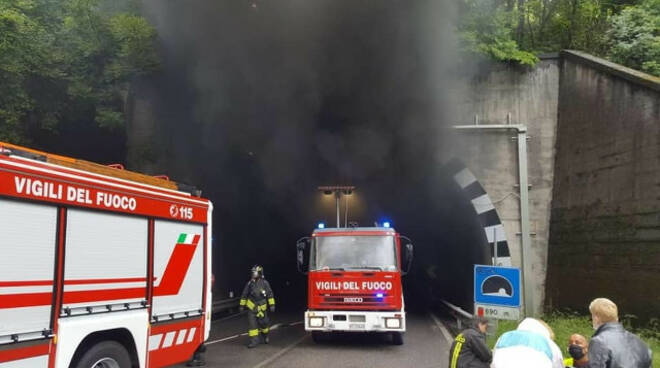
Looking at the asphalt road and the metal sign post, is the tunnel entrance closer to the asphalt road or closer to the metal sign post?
the metal sign post

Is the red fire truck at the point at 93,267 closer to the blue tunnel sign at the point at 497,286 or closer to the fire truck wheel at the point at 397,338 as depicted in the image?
the blue tunnel sign at the point at 497,286

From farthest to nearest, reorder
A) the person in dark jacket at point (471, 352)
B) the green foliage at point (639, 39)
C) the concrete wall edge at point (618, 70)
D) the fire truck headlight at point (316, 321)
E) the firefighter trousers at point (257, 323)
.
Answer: the green foliage at point (639, 39), the firefighter trousers at point (257, 323), the fire truck headlight at point (316, 321), the concrete wall edge at point (618, 70), the person in dark jacket at point (471, 352)

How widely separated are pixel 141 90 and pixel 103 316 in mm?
8642

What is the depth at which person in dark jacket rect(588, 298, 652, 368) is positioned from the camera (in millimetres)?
3133

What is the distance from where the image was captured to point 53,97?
12.0m

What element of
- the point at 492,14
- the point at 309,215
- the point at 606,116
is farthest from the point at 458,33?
the point at 309,215

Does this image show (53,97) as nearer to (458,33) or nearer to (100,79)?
(100,79)

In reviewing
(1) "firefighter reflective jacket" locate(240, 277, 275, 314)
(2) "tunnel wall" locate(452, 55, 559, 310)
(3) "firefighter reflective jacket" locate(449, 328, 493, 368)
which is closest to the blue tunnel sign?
(3) "firefighter reflective jacket" locate(449, 328, 493, 368)

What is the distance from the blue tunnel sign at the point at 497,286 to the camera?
250 inches

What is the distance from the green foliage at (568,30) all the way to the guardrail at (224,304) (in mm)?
9218

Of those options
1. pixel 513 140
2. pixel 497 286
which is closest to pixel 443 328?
pixel 513 140

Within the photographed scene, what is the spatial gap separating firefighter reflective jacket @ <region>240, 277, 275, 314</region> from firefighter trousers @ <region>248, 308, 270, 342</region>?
53 mm

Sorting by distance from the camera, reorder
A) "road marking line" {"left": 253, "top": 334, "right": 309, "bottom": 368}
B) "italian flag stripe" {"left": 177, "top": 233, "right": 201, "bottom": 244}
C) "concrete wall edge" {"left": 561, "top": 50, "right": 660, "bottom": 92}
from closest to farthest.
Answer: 1. "italian flag stripe" {"left": 177, "top": 233, "right": 201, "bottom": 244}
2. "road marking line" {"left": 253, "top": 334, "right": 309, "bottom": 368}
3. "concrete wall edge" {"left": 561, "top": 50, "right": 660, "bottom": 92}

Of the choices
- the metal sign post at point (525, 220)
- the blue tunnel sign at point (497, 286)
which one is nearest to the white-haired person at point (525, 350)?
the blue tunnel sign at point (497, 286)
